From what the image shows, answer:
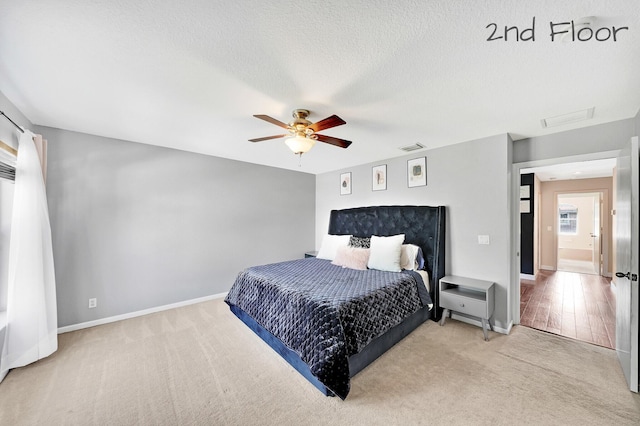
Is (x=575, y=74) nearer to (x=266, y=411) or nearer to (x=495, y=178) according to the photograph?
(x=495, y=178)

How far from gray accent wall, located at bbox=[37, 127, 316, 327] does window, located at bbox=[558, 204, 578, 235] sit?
9.40 m

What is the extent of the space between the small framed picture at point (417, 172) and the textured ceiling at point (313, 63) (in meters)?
0.95

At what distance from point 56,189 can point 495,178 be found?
5.33 metres

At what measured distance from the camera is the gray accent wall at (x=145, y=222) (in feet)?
9.32

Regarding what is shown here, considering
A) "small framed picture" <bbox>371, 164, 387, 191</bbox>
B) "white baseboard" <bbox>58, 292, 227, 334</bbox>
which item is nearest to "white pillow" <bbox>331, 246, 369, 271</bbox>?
"small framed picture" <bbox>371, 164, 387, 191</bbox>

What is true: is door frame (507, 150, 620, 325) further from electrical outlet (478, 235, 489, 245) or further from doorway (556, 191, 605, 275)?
doorway (556, 191, 605, 275)

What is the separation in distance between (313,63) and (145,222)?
3210mm

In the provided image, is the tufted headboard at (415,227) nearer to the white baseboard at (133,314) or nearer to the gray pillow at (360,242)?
the gray pillow at (360,242)

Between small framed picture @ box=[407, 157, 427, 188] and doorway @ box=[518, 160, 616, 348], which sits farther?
small framed picture @ box=[407, 157, 427, 188]

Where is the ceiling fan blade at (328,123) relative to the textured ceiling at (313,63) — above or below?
below

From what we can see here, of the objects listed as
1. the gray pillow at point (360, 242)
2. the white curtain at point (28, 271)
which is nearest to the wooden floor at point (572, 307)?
the gray pillow at point (360, 242)

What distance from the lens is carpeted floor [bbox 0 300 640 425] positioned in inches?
64.2

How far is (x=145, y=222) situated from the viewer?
3334 millimetres

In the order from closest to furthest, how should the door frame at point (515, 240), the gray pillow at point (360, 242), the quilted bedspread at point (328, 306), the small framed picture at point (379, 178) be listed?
the quilted bedspread at point (328, 306), the door frame at point (515, 240), the gray pillow at point (360, 242), the small framed picture at point (379, 178)
